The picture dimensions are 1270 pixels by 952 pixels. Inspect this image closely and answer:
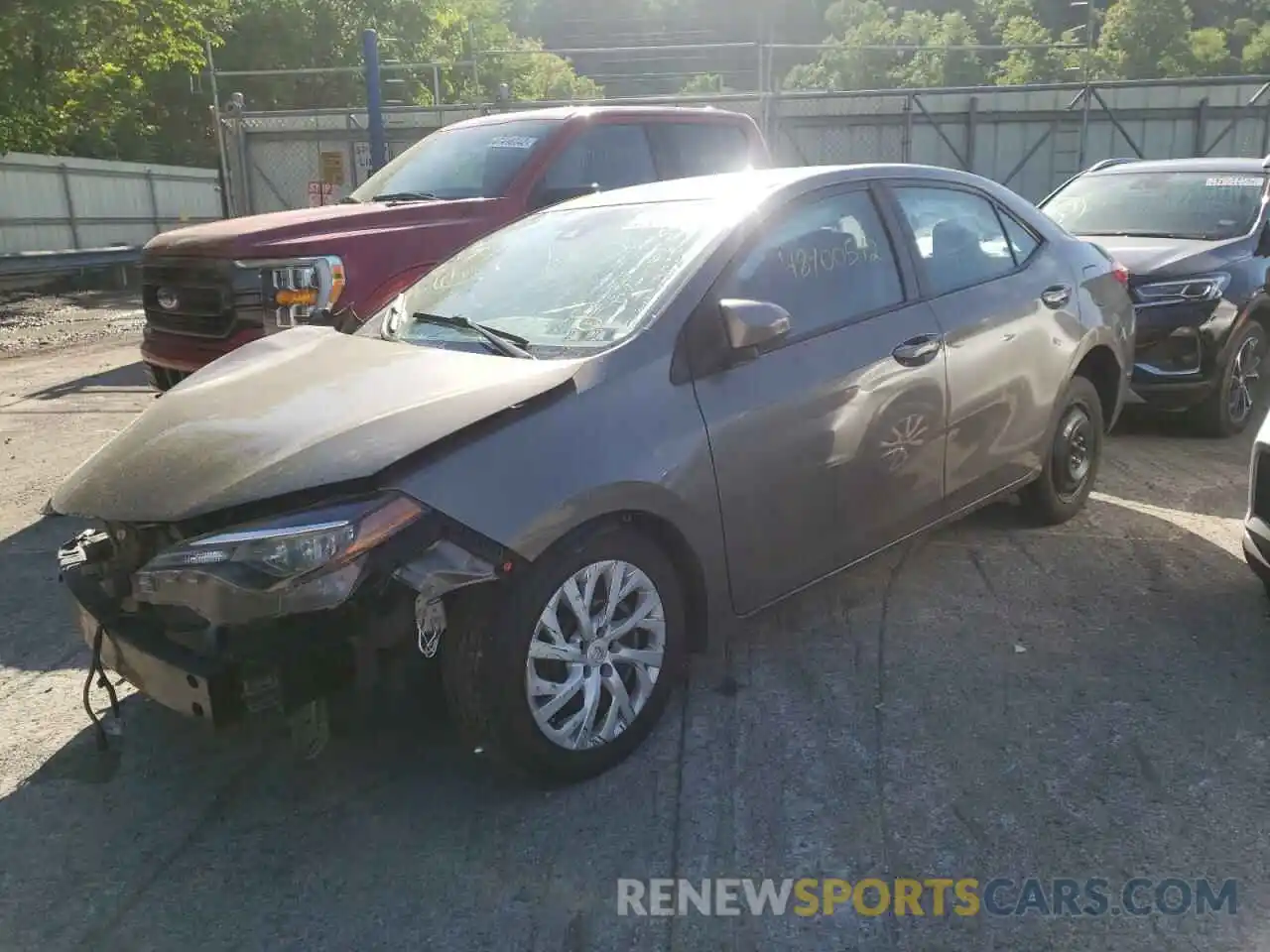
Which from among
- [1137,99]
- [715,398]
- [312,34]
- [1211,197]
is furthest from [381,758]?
[312,34]

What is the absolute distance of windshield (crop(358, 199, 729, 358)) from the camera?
3406mm

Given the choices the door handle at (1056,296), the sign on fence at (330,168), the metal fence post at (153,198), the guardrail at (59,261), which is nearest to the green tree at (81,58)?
the metal fence post at (153,198)

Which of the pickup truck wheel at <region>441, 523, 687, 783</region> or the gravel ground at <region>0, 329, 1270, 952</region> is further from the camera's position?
the pickup truck wheel at <region>441, 523, 687, 783</region>

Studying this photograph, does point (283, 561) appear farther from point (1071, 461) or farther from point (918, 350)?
point (1071, 461)

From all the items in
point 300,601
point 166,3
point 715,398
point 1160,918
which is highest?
point 166,3

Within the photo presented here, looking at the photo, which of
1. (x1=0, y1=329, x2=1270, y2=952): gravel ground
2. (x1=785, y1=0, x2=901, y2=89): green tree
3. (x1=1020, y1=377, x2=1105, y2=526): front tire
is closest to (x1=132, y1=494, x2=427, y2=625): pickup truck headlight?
(x1=0, y1=329, x2=1270, y2=952): gravel ground

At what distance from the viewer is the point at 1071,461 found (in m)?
5.06

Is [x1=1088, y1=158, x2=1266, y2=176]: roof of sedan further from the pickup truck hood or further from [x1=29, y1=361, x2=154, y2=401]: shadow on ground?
[x1=29, y1=361, x2=154, y2=401]: shadow on ground

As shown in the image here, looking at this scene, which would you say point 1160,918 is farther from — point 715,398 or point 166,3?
point 166,3

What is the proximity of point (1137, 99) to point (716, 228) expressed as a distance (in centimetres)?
1790

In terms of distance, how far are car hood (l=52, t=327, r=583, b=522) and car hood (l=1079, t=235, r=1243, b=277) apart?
4.82 metres

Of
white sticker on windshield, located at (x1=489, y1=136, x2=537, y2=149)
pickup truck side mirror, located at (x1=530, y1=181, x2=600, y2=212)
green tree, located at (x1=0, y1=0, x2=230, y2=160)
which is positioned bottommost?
pickup truck side mirror, located at (x1=530, y1=181, x2=600, y2=212)

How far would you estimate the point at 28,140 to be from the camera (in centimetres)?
2478

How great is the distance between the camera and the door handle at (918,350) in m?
3.89
